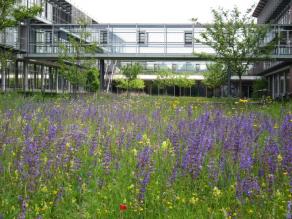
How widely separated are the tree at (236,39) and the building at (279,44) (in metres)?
5.38

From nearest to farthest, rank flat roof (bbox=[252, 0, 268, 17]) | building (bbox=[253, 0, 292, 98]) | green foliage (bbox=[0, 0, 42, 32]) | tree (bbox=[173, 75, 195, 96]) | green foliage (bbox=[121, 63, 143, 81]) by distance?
green foliage (bbox=[0, 0, 42, 32]), building (bbox=[253, 0, 292, 98]), flat roof (bbox=[252, 0, 268, 17]), green foliage (bbox=[121, 63, 143, 81]), tree (bbox=[173, 75, 195, 96])

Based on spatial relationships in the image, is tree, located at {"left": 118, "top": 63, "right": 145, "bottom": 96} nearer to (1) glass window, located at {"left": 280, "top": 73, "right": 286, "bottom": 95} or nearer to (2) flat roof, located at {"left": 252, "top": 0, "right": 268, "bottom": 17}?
(2) flat roof, located at {"left": 252, "top": 0, "right": 268, "bottom": 17}

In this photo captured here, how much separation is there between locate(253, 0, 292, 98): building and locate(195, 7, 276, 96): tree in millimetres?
5384

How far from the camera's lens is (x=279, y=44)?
38.3 metres

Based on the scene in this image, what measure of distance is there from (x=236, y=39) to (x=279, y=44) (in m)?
12.2

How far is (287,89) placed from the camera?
45125 millimetres

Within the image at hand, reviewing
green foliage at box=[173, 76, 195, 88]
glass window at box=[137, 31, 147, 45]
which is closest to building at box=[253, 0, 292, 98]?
glass window at box=[137, 31, 147, 45]

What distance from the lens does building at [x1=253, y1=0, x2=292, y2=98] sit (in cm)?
3894

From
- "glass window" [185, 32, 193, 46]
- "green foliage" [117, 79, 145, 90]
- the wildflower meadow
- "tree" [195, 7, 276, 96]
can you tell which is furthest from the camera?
"green foliage" [117, 79, 145, 90]

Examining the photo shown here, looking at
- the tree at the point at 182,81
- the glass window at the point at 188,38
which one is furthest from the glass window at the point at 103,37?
the tree at the point at 182,81

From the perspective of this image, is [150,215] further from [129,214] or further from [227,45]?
[227,45]

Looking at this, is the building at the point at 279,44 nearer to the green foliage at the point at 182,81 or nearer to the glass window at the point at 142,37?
the glass window at the point at 142,37

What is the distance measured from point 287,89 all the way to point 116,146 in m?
41.6

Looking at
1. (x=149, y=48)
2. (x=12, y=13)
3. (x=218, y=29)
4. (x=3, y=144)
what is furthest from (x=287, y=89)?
(x=3, y=144)
